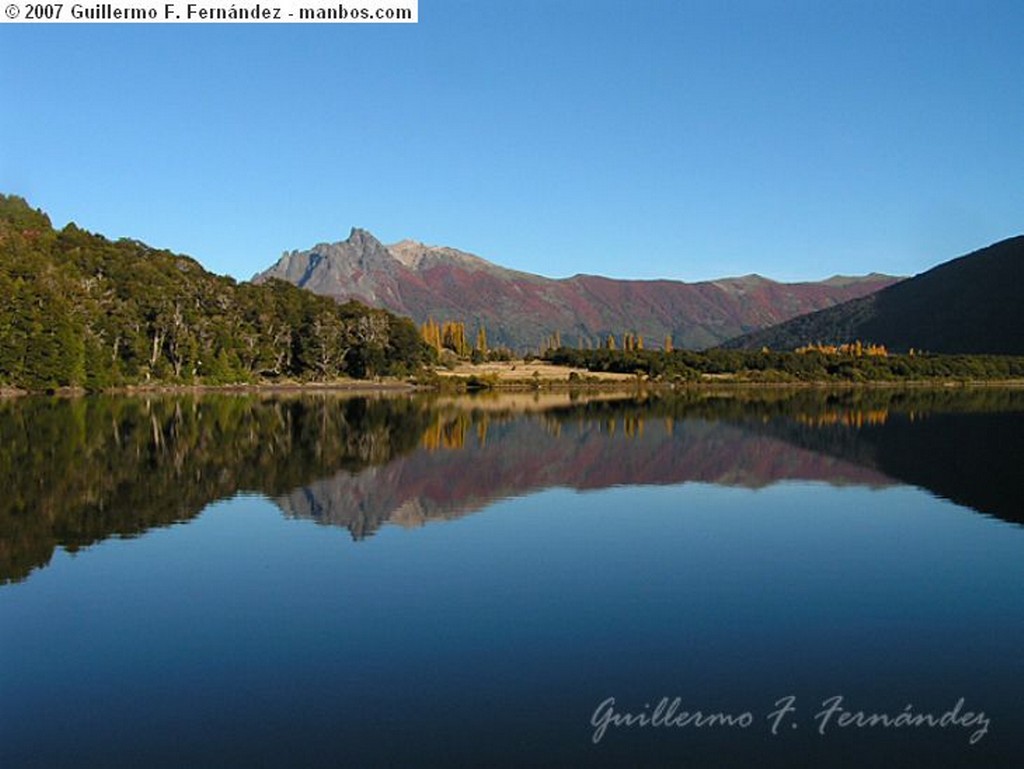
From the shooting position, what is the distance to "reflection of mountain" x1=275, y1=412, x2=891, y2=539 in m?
29.8

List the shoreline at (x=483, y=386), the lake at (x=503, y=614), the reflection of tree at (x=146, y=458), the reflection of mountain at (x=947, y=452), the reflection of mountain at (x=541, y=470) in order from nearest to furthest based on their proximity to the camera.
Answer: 1. the lake at (x=503, y=614)
2. the reflection of tree at (x=146, y=458)
3. the reflection of mountain at (x=541, y=470)
4. the reflection of mountain at (x=947, y=452)
5. the shoreline at (x=483, y=386)

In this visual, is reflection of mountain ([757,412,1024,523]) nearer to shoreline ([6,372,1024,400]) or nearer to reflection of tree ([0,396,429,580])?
reflection of tree ([0,396,429,580])

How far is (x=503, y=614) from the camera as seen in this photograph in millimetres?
17078

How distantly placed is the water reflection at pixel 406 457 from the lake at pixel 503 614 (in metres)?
0.30

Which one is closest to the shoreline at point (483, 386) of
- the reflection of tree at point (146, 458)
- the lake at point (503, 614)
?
the reflection of tree at point (146, 458)

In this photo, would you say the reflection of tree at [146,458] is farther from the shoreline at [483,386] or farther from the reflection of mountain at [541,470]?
the shoreline at [483,386]

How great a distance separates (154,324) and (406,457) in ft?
236

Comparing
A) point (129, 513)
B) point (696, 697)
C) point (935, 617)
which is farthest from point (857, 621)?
point (129, 513)

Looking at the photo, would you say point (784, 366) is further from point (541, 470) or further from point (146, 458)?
point (146, 458)

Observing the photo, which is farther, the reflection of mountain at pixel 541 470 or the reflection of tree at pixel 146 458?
the reflection of mountain at pixel 541 470

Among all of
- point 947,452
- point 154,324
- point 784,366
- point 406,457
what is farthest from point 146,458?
point 784,366

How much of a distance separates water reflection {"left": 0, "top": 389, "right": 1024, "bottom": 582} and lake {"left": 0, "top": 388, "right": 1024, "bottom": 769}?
30 centimetres

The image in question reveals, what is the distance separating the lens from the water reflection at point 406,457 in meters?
28.6

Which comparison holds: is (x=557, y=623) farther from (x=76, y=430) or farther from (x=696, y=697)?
(x=76, y=430)
